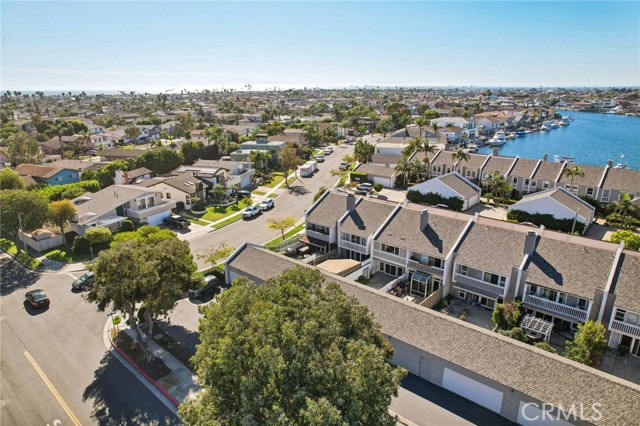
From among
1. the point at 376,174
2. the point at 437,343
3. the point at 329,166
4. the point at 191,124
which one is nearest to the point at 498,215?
the point at 376,174

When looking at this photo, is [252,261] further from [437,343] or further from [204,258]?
[437,343]

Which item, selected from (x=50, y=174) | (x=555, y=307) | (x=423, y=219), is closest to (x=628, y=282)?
(x=555, y=307)

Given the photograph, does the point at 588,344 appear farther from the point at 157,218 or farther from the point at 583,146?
the point at 583,146

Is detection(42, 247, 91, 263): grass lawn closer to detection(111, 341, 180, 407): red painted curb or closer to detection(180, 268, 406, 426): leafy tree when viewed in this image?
detection(111, 341, 180, 407): red painted curb

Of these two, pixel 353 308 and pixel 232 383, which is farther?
pixel 353 308

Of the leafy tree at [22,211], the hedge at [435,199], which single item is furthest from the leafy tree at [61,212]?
the hedge at [435,199]

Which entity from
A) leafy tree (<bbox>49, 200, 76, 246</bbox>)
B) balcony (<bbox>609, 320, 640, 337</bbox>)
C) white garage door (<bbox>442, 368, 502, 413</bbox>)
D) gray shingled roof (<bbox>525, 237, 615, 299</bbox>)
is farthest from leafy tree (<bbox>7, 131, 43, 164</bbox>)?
balcony (<bbox>609, 320, 640, 337</bbox>)
